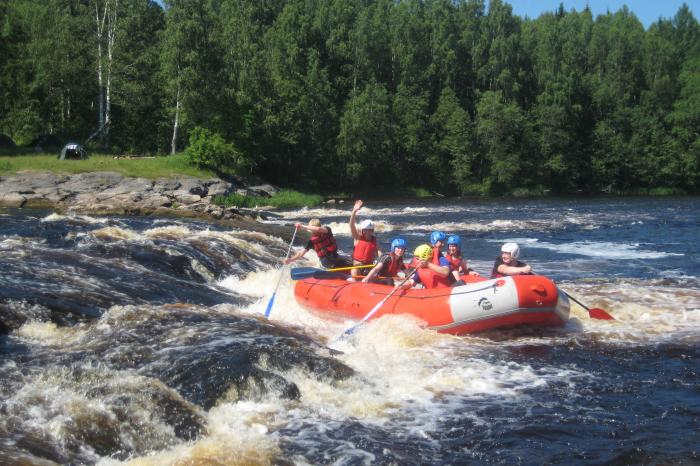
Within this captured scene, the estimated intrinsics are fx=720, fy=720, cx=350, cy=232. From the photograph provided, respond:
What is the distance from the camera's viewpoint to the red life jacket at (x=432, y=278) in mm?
10500

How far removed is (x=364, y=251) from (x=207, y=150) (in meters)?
27.8

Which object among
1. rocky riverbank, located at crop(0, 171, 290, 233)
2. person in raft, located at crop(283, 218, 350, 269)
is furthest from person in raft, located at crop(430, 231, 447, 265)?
rocky riverbank, located at crop(0, 171, 290, 233)

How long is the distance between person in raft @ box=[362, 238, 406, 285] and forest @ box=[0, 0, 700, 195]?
2869 cm

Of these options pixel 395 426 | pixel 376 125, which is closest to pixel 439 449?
Answer: pixel 395 426

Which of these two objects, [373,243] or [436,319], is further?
[373,243]

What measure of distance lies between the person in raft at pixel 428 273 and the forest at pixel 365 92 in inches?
1159

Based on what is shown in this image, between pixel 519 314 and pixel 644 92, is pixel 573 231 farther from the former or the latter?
pixel 644 92

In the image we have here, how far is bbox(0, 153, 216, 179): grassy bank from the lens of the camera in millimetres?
33312

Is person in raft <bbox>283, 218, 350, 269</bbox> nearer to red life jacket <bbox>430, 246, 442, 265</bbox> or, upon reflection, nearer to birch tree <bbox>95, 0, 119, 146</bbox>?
red life jacket <bbox>430, 246, 442, 265</bbox>

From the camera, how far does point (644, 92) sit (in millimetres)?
65938

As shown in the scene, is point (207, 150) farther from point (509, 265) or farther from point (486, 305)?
point (486, 305)

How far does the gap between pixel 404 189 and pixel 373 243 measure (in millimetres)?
42007

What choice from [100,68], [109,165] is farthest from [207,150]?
[100,68]

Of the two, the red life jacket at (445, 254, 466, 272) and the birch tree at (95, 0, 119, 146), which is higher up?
the birch tree at (95, 0, 119, 146)
